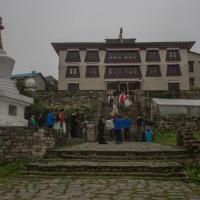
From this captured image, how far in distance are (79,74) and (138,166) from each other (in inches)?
1578

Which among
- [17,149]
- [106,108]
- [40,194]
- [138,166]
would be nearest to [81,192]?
[40,194]

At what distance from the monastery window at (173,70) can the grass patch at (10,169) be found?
4044cm

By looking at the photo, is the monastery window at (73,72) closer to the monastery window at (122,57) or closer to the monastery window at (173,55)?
the monastery window at (122,57)

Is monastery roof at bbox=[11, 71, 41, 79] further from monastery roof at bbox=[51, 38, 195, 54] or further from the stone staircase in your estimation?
the stone staircase

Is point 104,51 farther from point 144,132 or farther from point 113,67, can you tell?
point 144,132

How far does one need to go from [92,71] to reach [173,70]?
11.2 m

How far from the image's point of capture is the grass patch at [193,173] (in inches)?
382

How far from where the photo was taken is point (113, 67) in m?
50.2

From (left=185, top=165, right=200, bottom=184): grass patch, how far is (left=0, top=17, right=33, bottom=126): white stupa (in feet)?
25.1

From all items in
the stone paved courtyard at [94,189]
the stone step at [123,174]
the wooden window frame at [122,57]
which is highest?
the wooden window frame at [122,57]

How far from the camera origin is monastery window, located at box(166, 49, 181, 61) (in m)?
50.5

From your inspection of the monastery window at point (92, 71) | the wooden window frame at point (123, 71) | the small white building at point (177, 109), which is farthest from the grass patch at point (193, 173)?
the monastery window at point (92, 71)

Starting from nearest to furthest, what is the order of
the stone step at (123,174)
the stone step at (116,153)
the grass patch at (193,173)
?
the grass patch at (193,173) < the stone step at (123,174) < the stone step at (116,153)

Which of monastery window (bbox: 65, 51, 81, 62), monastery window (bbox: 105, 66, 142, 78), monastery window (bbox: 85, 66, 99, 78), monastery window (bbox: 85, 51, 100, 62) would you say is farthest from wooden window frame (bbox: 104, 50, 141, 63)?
monastery window (bbox: 65, 51, 81, 62)
